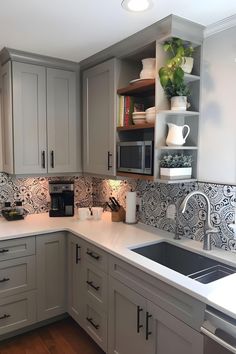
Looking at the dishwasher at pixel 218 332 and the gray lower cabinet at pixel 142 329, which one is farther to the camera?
the gray lower cabinet at pixel 142 329

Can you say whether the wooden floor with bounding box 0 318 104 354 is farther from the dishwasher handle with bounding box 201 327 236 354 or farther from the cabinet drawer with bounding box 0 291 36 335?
the dishwasher handle with bounding box 201 327 236 354

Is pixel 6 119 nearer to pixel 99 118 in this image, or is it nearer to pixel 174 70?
pixel 99 118

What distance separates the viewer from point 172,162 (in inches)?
77.0

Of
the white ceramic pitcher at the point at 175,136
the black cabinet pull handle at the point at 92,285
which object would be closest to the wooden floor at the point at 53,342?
the black cabinet pull handle at the point at 92,285

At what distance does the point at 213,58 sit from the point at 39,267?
2.03m

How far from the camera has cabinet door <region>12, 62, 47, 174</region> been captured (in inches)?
97.4

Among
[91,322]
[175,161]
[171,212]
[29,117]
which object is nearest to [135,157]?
[175,161]

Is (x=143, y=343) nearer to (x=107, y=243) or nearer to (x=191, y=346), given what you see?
(x=191, y=346)

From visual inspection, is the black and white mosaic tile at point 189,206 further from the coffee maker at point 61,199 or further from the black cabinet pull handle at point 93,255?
the black cabinet pull handle at point 93,255

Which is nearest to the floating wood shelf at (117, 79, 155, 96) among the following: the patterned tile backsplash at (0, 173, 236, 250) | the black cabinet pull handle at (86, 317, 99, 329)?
the patterned tile backsplash at (0, 173, 236, 250)

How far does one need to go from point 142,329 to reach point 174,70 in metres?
1.59

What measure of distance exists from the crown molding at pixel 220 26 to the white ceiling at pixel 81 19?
42mm

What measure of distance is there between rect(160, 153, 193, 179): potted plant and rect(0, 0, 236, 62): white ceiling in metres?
0.87

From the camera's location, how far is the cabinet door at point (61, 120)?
2.65 meters
